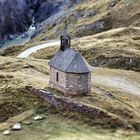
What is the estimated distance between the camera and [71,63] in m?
59.3

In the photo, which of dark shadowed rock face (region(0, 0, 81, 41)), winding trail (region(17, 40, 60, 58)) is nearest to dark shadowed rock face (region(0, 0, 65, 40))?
dark shadowed rock face (region(0, 0, 81, 41))

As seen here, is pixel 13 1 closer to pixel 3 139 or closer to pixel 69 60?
pixel 69 60

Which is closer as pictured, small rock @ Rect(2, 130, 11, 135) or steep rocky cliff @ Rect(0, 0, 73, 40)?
small rock @ Rect(2, 130, 11, 135)

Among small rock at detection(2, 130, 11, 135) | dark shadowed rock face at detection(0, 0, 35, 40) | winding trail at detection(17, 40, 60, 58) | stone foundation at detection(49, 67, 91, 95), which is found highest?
dark shadowed rock face at detection(0, 0, 35, 40)

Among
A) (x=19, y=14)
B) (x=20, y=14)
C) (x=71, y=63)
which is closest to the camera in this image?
(x=71, y=63)

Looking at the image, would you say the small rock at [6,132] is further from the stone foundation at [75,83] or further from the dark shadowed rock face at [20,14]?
the dark shadowed rock face at [20,14]

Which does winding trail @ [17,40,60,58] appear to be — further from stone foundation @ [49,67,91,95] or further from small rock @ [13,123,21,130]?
small rock @ [13,123,21,130]

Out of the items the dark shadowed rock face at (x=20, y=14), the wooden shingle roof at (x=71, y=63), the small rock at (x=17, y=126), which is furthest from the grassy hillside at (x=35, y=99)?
the dark shadowed rock face at (x=20, y=14)

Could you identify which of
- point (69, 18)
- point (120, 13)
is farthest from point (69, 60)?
point (69, 18)

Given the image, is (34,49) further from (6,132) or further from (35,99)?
(6,132)

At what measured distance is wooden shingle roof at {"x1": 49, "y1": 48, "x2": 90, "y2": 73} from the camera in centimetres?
5878

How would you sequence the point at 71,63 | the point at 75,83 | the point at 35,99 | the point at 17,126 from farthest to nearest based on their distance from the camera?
1. the point at 71,63
2. the point at 75,83
3. the point at 35,99
4. the point at 17,126

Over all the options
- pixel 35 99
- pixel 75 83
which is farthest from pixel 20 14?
pixel 75 83

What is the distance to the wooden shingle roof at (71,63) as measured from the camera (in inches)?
2314
